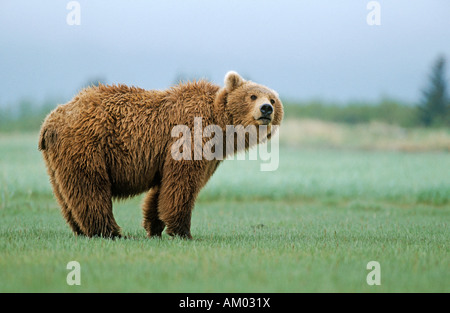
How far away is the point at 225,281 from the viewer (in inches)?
205

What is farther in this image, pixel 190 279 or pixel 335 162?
pixel 335 162

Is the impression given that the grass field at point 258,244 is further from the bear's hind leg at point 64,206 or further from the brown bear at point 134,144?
the brown bear at point 134,144

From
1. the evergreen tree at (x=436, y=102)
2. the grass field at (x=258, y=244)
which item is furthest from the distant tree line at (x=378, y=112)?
the grass field at (x=258, y=244)

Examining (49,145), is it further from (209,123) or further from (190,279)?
(190,279)

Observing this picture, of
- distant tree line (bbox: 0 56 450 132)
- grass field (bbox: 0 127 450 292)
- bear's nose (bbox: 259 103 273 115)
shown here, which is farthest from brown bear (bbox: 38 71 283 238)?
distant tree line (bbox: 0 56 450 132)

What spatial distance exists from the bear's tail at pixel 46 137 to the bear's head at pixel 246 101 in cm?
261

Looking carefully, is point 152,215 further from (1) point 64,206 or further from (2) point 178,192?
(1) point 64,206

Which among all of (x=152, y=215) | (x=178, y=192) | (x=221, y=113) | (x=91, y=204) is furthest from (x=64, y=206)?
(x=221, y=113)

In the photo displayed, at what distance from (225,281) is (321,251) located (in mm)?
2042

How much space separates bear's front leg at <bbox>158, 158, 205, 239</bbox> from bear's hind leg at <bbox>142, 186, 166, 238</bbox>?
0.48m

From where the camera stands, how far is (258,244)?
7.46 meters

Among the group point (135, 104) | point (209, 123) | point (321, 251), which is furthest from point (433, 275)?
point (135, 104)

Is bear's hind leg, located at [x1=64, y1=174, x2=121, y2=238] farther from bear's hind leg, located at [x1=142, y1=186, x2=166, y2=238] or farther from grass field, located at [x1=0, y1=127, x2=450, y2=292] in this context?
bear's hind leg, located at [x1=142, y1=186, x2=166, y2=238]

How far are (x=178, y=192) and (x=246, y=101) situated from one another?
1.73 m
